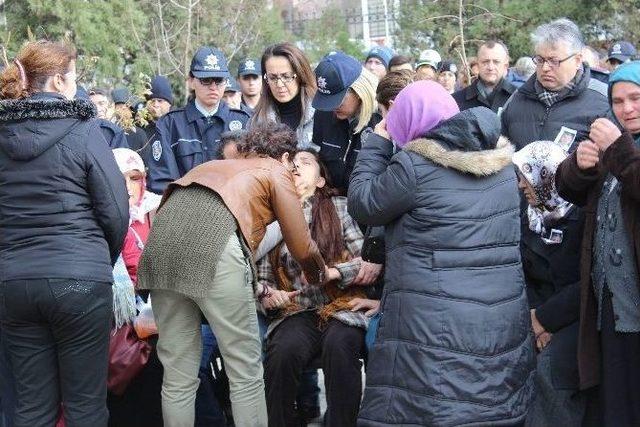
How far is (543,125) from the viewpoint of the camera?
5.36 m

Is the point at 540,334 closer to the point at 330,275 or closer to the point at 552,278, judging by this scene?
the point at 552,278

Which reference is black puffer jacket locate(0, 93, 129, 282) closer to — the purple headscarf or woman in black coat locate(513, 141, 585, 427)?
the purple headscarf

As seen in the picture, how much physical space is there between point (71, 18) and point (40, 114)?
13318 mm

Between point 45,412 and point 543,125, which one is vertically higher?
point 543,125

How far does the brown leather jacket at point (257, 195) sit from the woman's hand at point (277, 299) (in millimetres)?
536

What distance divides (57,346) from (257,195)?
120 cm

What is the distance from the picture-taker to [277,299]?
4.96 m

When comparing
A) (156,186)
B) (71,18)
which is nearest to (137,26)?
(71,18)

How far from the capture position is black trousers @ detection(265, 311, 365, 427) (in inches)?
184

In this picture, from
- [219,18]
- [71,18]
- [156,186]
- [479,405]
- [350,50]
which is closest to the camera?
[479,405]

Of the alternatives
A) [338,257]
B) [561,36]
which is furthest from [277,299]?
[561,36]

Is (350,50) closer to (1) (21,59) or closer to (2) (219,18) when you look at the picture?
(2) (219,18)

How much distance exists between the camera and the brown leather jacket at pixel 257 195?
13.9ft

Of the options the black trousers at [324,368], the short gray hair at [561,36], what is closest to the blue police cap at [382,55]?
the short gray hair at [561,36]
